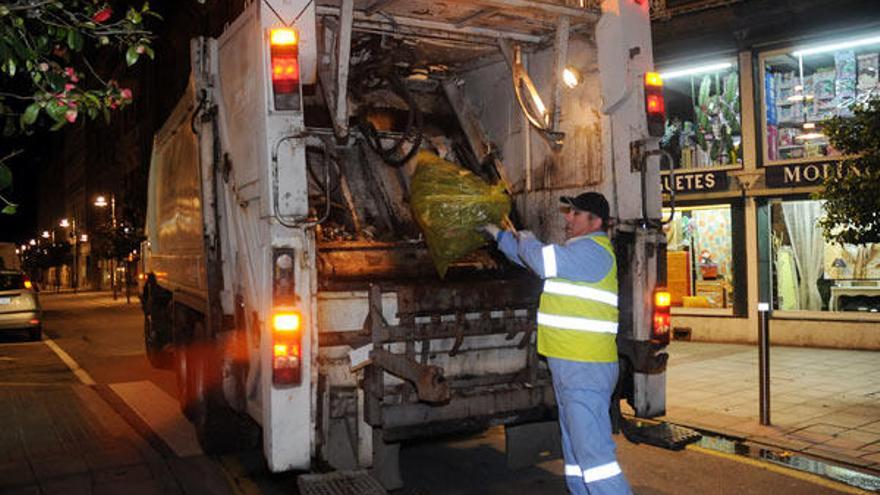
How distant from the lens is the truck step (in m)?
3.39

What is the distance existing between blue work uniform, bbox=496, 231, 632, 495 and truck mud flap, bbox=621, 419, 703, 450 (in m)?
0.71

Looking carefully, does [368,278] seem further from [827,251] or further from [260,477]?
[827,251]

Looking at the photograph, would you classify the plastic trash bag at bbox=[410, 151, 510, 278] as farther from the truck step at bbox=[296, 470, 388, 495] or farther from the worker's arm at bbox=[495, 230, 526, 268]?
the truck step at bbox=[296, 470, 388, 495]

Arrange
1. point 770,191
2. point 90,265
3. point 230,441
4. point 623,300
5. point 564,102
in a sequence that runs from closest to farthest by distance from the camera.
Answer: point 623,300 < point 564,102 < point 230,441 < point 770,191 < point 90,265

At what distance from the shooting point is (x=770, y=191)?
10672 mm

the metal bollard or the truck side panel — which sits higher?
the truck side panel

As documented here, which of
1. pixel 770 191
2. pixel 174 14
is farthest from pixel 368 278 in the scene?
pixel 174 14

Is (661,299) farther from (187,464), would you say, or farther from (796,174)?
(796,174)

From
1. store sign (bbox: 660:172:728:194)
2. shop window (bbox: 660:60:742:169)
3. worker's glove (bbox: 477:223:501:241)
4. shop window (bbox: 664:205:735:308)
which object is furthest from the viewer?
shop window (bbox: 664:205:735:308)

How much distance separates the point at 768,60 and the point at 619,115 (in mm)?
7611

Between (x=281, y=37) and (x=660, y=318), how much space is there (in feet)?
8.83

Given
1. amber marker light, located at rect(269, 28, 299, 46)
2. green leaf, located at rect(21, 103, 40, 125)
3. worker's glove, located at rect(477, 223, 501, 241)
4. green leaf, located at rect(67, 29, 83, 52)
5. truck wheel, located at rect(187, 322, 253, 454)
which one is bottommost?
truck wheel, located at rect(187, 322, 253, 454)

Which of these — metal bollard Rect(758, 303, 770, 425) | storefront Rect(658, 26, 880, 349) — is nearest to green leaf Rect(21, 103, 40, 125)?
metal bollard Rect(758, 303, 770, 425)

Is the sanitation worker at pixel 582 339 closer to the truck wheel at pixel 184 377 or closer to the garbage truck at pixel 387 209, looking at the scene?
the garbage truck at pixel 387 209
